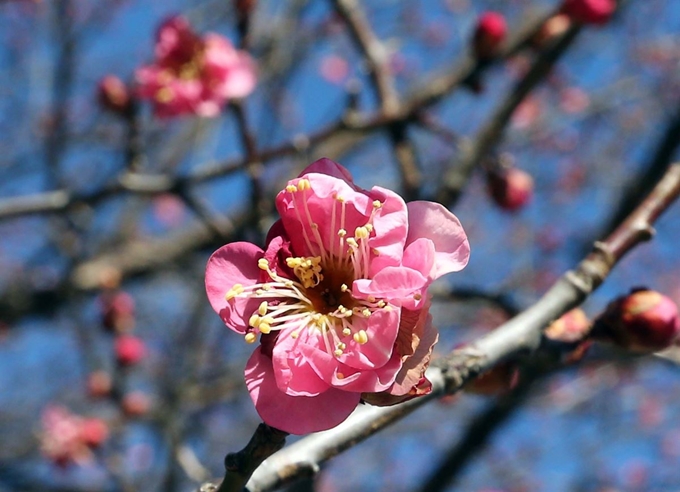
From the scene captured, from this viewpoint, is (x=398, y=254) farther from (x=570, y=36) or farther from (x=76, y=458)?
(x=76, y=458)

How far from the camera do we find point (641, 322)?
3.28 feet

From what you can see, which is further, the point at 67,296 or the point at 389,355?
the point at 67,296

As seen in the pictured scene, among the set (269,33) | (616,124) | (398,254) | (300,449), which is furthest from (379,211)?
(616,124)

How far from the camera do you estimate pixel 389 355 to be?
0.72m

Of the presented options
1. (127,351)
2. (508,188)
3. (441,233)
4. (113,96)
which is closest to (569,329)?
(441,233)

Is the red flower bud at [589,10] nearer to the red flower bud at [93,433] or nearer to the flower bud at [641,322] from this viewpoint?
the flower bud at [641,322]

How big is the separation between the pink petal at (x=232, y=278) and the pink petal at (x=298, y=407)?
0.08 metres

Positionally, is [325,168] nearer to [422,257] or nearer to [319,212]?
[319,212]

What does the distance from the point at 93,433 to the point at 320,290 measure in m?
2.12

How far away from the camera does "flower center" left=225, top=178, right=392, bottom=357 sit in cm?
78

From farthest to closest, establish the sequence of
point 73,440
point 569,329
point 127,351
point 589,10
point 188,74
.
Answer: point 73,440 → point 127,351 → point 188,74 → point 589,10 → point 569,329

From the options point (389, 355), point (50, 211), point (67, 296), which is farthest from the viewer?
point (67, 296)

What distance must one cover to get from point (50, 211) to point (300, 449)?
1654 mm

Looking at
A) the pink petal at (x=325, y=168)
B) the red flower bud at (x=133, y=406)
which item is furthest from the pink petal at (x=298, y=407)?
the red flower bud at (x=133, y=406)
